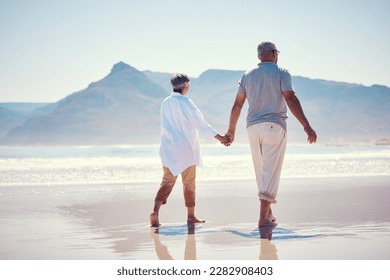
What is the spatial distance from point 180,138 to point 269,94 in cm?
113

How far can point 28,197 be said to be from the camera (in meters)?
9.40

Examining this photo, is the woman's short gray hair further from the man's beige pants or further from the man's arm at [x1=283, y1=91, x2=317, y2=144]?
the man's arm at [x1=283, y1=91, x2=317, y2=144]

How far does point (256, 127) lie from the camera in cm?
573

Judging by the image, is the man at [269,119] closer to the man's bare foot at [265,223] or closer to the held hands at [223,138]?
the man's bare foot at [265,223]

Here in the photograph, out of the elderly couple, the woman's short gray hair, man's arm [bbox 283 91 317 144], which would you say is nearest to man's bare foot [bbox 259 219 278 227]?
the elderly couple

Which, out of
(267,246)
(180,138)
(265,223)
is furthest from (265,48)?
(267,246)

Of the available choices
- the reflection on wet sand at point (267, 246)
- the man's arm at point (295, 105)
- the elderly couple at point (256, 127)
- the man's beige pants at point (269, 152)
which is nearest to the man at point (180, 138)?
the elderly couple at point (256, 127)

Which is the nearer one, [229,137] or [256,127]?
[256,127]

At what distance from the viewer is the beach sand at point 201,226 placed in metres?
4.63

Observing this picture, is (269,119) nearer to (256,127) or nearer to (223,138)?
(256,127)

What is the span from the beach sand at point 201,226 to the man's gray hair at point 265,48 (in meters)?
Answer: 1.88
